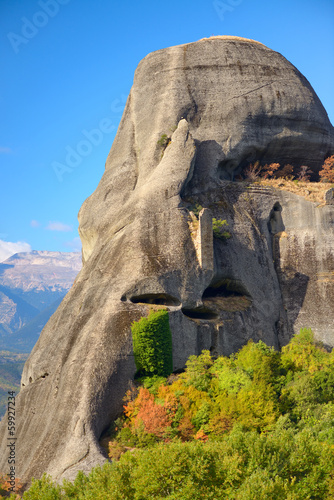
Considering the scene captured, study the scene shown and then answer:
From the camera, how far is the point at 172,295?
35.1 meters

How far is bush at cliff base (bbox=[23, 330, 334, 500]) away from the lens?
2177 cm

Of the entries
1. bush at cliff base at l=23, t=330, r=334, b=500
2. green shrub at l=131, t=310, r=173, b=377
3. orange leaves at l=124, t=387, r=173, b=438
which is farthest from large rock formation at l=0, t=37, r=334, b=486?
bush at cliff base at l=23, t=330, r=334, b=500

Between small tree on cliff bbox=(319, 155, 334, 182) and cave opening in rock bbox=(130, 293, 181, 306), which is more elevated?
small tree on cliff bbox=(319, 155, 334, 182)

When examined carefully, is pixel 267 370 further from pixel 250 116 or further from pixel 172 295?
pixel 250 116

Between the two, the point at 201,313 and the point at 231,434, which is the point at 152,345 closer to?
the point at 201,313

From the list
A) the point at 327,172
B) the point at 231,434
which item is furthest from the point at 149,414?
the point at 327,172

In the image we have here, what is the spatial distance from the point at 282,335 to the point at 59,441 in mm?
18471

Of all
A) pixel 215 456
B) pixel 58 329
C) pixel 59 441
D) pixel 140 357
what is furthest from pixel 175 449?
pixel 58 329

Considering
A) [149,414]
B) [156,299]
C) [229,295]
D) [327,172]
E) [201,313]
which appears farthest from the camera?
[327,172]

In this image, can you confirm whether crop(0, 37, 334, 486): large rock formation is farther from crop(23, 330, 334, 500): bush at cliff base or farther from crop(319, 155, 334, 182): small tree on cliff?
crop(23, 330, 334, 500): bush at cliff base

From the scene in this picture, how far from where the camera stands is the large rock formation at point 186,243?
103 feet

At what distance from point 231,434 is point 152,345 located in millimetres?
8167

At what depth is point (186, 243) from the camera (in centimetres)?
3694

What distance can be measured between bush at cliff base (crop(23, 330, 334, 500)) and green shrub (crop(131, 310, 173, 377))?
88 cm
